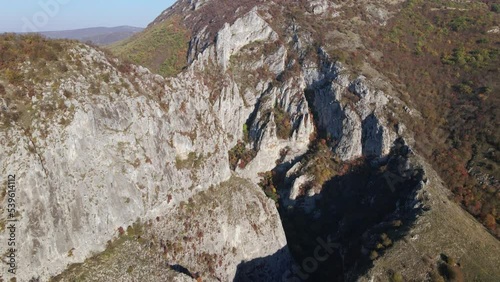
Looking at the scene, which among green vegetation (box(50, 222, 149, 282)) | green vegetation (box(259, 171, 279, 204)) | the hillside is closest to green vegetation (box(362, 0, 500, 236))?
the hillside

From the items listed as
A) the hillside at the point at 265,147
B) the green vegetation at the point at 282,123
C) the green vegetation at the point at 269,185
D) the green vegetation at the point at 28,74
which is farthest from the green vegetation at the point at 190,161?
the green vegetation at the point at 282,123

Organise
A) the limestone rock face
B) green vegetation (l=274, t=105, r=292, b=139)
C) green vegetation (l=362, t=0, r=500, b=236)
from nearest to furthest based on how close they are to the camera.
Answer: green vegetation (l=362, t=0, r=500, b=236)
green vegetation (l=274, t=105, r=292, b=139)
the limestone rock face

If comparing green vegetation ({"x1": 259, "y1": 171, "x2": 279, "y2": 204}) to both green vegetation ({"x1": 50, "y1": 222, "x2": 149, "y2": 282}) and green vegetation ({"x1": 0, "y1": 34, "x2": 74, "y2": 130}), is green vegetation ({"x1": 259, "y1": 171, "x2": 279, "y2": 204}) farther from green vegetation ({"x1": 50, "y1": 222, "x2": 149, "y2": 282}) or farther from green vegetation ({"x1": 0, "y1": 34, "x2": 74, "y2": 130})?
green vegetation ({"x1": 0, "y1": 34, "x2": 74, "y2": 130})

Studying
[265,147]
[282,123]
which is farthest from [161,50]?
[265,147]

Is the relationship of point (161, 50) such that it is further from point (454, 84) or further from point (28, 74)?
point (454, 84)

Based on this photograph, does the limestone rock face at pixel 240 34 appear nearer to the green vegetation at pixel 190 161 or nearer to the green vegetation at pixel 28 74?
the green vegetation at pixel 190 161

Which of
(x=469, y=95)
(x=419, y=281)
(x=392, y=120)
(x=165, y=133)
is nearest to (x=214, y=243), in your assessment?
(x=165, y=133)

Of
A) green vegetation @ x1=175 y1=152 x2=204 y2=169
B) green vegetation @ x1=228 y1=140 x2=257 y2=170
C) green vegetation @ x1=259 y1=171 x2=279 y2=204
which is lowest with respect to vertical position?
green vegetation @ x1=259 y1=171 x2=279 y2=204
